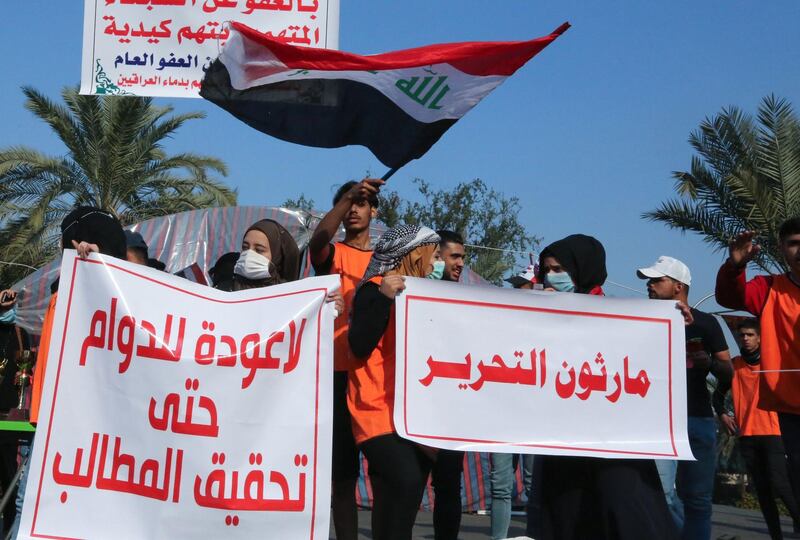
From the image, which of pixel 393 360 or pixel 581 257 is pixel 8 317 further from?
pixel 581 257

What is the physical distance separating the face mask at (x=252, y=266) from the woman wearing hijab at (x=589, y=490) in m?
1.26

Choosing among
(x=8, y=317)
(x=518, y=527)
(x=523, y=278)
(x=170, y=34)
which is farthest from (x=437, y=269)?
(x=518, y=527)

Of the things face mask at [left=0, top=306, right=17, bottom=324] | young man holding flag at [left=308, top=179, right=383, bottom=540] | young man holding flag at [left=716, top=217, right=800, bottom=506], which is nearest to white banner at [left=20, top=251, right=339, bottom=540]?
young man holding flag at [left=308, top=179, right=383, bottom=540]

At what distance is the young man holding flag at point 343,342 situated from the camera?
4840mm

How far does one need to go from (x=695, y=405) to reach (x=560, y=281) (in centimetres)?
170

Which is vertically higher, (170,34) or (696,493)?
(170,34)

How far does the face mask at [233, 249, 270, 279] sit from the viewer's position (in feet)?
15.6

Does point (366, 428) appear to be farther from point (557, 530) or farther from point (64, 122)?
point (64, 122)

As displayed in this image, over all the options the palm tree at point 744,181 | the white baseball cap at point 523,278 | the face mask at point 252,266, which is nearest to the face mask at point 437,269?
the face mask at point 252,266

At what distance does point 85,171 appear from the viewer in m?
21.3

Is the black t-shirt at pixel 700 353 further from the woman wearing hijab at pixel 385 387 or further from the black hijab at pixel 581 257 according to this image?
the woman wearing hijab at pixel 385 387

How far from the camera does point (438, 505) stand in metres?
5.40

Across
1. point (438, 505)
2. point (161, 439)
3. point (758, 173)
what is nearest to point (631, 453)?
point (438, 505)

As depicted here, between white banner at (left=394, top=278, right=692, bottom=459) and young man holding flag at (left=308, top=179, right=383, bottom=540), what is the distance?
0.39 metres
